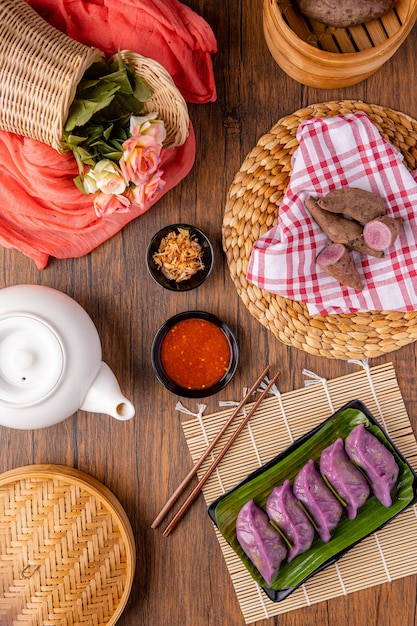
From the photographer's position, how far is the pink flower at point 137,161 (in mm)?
1091

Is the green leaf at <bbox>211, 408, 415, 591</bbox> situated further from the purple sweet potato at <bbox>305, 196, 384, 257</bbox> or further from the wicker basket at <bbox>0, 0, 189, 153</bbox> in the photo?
the wicker basket at <bbox>0, 0, 189, 153</bbox>

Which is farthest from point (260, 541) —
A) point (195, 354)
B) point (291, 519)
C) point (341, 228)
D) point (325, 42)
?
point (325, 42)

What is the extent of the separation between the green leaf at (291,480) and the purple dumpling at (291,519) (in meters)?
0.04

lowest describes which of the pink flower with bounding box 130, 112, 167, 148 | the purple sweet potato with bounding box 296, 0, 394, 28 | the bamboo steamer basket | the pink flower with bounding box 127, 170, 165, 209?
the pink flower with bounding box 127, 170, 165, 209

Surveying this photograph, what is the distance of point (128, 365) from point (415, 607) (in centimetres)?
91

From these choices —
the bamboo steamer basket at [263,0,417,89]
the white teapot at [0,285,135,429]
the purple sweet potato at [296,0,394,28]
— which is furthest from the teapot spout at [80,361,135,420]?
the purple sweet potato at [296,0,394,28]

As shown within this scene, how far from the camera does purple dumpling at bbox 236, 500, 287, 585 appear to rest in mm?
1292

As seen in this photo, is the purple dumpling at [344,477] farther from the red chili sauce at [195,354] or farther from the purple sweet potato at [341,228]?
the purple sweet potato at [341,228]

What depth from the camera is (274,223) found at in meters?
1.30

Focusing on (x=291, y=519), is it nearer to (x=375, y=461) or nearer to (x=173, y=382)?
(x=375, y=461)

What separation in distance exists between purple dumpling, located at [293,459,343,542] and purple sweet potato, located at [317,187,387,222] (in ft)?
1.86

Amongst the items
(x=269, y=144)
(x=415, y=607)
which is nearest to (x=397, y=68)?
(x=269, y=144)

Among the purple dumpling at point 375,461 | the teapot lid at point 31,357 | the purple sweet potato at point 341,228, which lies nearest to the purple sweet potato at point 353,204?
the purple sweet potato at point 341,228

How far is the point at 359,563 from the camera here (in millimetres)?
1417
